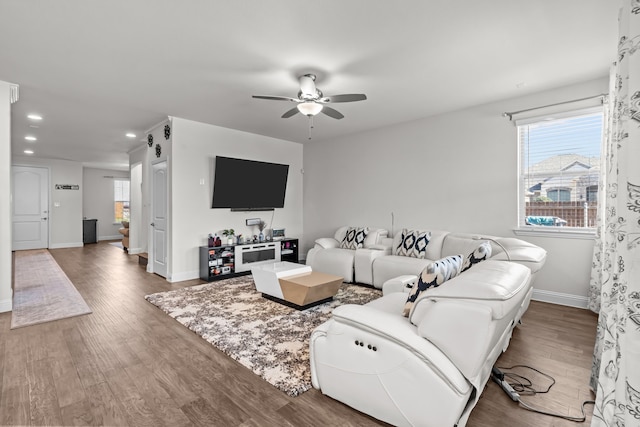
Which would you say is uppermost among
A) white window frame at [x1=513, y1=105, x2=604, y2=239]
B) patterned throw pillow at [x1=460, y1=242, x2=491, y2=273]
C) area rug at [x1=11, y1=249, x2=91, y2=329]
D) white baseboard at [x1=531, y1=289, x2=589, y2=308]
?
white window frame at [x1=513, y1=105, x2=604, y2=239]

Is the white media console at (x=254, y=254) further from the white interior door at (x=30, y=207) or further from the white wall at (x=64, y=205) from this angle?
the white interior door at (x=30, y=207)

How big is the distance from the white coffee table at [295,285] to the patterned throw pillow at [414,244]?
1.26 m

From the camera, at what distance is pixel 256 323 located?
311cm

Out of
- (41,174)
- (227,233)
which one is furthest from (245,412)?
(41,174)

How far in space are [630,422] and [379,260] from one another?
11.4ft

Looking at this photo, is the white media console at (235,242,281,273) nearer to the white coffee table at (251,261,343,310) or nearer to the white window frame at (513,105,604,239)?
the white coffee table at (251,261,343,310)

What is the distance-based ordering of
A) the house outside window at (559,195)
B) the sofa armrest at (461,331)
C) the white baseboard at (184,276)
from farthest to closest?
1. the white baseboard at (184,276)
2. the house outside window at (559,195)
3. the sofa armrest at (461,331)

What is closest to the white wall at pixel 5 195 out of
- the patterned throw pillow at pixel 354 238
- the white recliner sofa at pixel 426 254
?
the patterned throw pillow at pixel 354 238

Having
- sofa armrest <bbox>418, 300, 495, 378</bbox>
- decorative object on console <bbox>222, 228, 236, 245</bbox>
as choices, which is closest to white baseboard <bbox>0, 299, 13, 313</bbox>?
decorative object on console <bbox>222, 228, 236, 245</bbox>

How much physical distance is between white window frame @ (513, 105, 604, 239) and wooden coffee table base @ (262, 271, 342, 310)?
255cm

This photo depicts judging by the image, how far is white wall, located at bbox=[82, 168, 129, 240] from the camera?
10203mm

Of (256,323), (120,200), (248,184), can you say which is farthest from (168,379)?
(120,200)

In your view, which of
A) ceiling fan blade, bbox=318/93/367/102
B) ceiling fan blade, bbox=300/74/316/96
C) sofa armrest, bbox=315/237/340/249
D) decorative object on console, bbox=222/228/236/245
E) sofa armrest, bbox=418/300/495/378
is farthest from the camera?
decorative object on console, bbox=222/228/236/245

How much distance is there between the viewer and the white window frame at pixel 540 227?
140 inches
